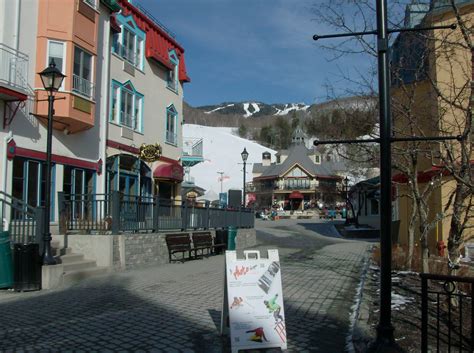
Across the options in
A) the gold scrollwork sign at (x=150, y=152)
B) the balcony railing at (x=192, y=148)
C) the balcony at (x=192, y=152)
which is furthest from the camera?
the balcony railing at (x=192, y=148)

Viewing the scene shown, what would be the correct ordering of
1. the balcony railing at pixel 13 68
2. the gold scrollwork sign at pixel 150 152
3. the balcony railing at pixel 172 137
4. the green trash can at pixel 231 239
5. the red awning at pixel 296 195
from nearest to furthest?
the balcony railing at pixel 13 68
the green trash can at pixel 231 239
the gold scrollwork sign at pixel 150 152
the balcony railing at pixel 172 137
the red awning at pixel 296 195

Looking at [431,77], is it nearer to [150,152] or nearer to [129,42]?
[150,152]

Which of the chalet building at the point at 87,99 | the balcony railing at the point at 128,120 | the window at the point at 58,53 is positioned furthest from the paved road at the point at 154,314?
the balcony railing at the point at 128,120

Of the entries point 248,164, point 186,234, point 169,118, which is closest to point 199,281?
point 186,234

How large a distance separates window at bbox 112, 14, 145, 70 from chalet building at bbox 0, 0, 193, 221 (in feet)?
0.15

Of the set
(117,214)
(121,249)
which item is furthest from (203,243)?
(117,214)

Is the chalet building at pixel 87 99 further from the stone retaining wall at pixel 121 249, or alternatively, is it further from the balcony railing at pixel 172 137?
the stone retaining wall at pixel 121 249

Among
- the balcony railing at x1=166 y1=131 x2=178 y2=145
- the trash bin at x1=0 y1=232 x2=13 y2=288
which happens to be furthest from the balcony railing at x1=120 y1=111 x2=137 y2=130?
the trash bin at x1=0 y1=232 x2=13 y2=288

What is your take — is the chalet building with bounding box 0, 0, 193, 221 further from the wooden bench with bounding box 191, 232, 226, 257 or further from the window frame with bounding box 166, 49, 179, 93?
the wooden bench with bounding box 191, 232, 226, 257

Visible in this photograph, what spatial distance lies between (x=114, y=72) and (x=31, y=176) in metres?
6.88

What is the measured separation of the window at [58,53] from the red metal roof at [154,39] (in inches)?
248

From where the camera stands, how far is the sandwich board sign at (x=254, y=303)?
597 centimetres

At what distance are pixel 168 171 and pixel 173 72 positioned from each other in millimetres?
6154

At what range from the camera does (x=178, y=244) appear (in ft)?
54.1
